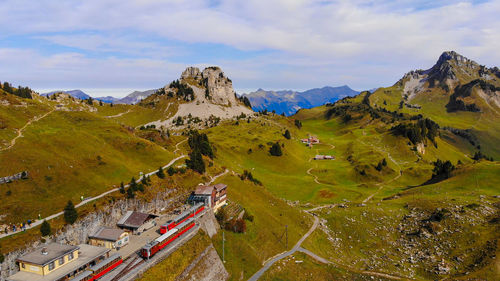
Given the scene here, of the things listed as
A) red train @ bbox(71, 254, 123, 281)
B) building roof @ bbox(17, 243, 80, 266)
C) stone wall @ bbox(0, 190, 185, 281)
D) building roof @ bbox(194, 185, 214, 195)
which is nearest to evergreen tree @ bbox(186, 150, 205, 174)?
stone wall @ bbox(0, 190, 185, 281)

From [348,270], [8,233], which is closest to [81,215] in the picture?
[8,233]

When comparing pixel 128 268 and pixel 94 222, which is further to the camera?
pixel 94 222

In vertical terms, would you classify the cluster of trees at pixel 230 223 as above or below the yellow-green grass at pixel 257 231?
above

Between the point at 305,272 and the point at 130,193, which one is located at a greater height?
the point at 130,193

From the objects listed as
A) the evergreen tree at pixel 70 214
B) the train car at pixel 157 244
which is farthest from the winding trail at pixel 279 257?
the evergreen tree at pixel 70 214

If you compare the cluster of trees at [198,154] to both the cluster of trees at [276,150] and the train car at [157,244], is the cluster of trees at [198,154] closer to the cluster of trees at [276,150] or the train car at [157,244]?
the train car at [157,244]

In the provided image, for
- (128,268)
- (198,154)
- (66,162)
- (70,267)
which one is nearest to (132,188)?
(66,162)

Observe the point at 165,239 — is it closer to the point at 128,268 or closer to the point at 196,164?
the point at 128,268
